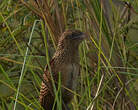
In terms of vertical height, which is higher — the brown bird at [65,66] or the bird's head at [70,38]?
the bird's head at [70,38]

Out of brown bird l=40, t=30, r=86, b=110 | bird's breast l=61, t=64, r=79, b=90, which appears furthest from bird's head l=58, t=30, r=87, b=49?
bird's breast l=61, t=64, r=79, b=90

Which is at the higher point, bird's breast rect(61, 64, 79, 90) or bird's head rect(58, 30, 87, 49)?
bird's head rect(58, 30, 87, 49)

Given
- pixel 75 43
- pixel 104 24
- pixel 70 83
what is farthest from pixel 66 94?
pixel 104 24

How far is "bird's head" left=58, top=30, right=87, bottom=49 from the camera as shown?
5.28ft

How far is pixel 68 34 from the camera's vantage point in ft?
5.30

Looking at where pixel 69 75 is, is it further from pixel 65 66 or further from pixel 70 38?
pixel 70 38

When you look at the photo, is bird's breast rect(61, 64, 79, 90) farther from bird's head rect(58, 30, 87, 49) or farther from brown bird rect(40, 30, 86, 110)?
bird's head rect(58, 30, 87, 49)

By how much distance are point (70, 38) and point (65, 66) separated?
176 mm

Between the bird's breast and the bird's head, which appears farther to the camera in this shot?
the bird's head

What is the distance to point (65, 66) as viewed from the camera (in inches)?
60.0

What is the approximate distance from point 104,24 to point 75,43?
18 cm

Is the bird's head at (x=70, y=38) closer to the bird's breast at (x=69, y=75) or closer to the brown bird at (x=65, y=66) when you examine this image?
the brown bird at (x=65, y=66)

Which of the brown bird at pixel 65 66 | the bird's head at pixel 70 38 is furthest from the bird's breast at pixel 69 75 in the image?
the bird's head at pixel 70 38

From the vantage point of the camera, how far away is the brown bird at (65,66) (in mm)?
1511
